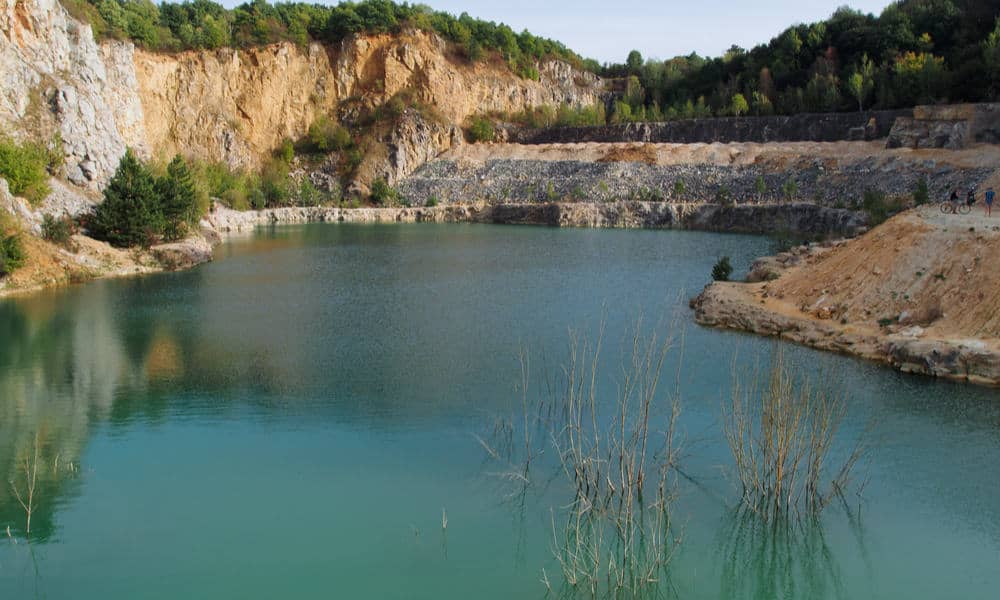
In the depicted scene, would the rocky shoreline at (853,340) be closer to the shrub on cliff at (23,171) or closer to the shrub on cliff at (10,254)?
the shrub on cliff at (10,254)

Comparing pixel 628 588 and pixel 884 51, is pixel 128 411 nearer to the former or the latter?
pixel 628 588

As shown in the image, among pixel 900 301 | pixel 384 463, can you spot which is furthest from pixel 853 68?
pixel 384 463

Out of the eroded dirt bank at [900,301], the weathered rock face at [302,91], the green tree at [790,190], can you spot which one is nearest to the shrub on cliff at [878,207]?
the green tree at [790,190]

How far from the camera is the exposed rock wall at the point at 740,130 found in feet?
224

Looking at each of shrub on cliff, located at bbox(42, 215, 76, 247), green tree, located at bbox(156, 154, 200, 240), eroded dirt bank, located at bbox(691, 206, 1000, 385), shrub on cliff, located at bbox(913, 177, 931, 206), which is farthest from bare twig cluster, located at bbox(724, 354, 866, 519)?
shrub on cliff, located at bbox(913, 177, 931, 206)

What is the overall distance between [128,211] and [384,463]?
29094 mm

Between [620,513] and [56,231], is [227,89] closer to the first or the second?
[56,231]

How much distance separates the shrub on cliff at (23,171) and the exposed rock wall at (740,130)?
183ft

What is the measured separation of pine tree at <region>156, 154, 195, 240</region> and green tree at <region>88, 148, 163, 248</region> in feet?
3.50

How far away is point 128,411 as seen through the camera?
18125mm

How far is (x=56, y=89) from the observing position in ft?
149

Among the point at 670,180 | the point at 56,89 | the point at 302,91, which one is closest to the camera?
the point at 56,89

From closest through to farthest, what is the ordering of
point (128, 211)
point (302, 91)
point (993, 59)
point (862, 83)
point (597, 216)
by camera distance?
point (128, 211) → point (993, 59) → point (597, 216) → point (862, 83) → point (302, 91)

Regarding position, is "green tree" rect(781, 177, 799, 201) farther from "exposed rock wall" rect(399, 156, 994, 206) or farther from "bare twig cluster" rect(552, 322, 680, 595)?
"bare twig cluster" rect(552, 322, 680, 595)
